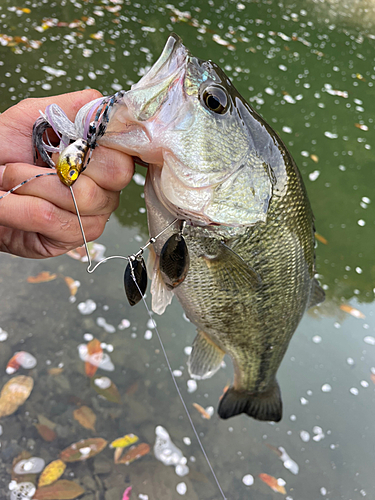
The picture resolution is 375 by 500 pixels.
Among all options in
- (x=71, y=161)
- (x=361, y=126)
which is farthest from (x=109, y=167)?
(x=361, y=126)

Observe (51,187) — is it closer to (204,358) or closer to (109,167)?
(109,167)

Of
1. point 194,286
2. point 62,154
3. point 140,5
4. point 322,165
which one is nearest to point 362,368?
point 194,286

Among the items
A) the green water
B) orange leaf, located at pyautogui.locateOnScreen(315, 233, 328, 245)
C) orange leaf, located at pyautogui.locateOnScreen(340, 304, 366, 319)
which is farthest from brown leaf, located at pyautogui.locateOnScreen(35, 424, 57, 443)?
orange leaf, located at pyautogui.locateOnScreen(315, 233, 328, 245)

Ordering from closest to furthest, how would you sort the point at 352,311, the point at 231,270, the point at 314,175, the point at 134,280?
1. the point at 134,280
2. the point at 231,270
3. the point at 352,311
4. the point at 314,175

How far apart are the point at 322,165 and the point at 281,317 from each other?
8.32 ft

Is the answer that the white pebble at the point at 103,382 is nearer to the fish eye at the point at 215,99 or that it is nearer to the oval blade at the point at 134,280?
the oval blade at the point at 134,280

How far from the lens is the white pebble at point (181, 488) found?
170 centimetres

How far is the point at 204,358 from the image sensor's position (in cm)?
155

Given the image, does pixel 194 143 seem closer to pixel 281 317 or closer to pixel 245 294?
pixel 245 294

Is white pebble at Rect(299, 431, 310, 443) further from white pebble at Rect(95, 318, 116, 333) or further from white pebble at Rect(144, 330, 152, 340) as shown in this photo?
white pebble at Rect(95, 318, 116, 333)

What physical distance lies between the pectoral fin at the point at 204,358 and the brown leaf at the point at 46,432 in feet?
2.45

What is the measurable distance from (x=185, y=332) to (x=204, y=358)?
2.26 ft

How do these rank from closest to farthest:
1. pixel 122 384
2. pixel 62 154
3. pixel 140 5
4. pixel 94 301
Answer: pixel 62 154, pixel 122 384, pixel 94 301, pixel 140 5

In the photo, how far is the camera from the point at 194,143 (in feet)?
2.89
